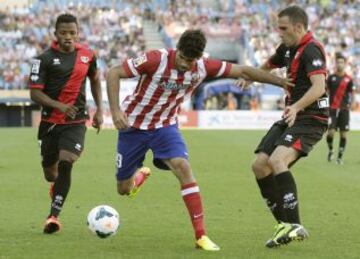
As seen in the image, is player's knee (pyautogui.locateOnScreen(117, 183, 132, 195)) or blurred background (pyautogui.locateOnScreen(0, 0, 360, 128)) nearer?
player's knee (pyautogui.locateOnScreen(117, 183, 132, 195))

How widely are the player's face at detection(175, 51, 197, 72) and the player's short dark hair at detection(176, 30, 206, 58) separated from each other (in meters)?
0.12

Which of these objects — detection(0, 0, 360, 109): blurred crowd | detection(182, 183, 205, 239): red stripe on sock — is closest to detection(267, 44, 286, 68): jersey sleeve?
detection(182, 183, 205, 239): red stripe on sock

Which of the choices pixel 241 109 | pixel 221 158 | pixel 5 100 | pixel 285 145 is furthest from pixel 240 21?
pixel 285 145

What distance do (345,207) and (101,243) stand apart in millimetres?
4239

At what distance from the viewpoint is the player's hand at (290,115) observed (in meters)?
8.09

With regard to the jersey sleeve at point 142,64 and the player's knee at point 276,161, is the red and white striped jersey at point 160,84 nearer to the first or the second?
the jersey sleeve at point 142,64

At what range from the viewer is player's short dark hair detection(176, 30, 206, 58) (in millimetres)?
7973

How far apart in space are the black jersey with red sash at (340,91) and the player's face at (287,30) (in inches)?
475

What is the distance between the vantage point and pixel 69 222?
10.0 metres

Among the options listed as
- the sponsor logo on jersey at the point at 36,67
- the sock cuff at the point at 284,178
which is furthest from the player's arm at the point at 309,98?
the sponsor logo on jersey at the point at 36,67

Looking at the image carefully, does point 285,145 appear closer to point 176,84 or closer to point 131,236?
point 176,84

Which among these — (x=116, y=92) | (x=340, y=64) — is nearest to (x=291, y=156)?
(x=116, y=92)

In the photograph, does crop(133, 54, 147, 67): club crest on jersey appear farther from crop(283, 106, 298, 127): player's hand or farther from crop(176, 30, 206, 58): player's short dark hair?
crop(283, 106, 298, 127): player's hand

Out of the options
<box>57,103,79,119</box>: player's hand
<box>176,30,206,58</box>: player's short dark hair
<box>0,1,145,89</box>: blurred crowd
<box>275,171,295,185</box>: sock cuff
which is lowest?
<box>0,1,145,89</box>: blurred crowd
